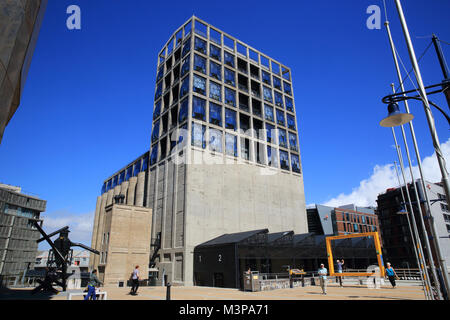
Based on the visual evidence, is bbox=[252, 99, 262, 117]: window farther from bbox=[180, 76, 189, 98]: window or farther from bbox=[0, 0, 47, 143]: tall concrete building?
bbox=[0, 0, 47, 143]: tall concrete building

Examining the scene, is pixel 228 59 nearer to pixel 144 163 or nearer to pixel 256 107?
pixel 256 107

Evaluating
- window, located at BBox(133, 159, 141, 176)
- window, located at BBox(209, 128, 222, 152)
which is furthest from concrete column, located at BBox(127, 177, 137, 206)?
window, located at BBox(209, 128, 222, 152)

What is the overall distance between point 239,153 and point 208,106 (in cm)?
878

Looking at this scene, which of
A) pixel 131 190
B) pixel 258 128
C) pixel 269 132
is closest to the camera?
pixel 258 128

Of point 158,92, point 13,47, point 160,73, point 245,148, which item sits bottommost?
point 13,47

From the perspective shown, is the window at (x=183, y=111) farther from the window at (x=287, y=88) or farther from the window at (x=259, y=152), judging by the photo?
the window at (x=287, y=88)

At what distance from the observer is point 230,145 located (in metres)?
43.5

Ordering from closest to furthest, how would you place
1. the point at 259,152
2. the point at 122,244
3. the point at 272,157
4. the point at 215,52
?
the point at 122,244
the point at 215,52
the point at 259,152
the point at 272,157

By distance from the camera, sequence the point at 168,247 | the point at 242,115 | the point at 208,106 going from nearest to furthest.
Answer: the point at 168,247, the point at 208,106, the point at 242,115

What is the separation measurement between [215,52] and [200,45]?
3031mm

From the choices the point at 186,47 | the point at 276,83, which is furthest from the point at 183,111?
the point at 276,83
